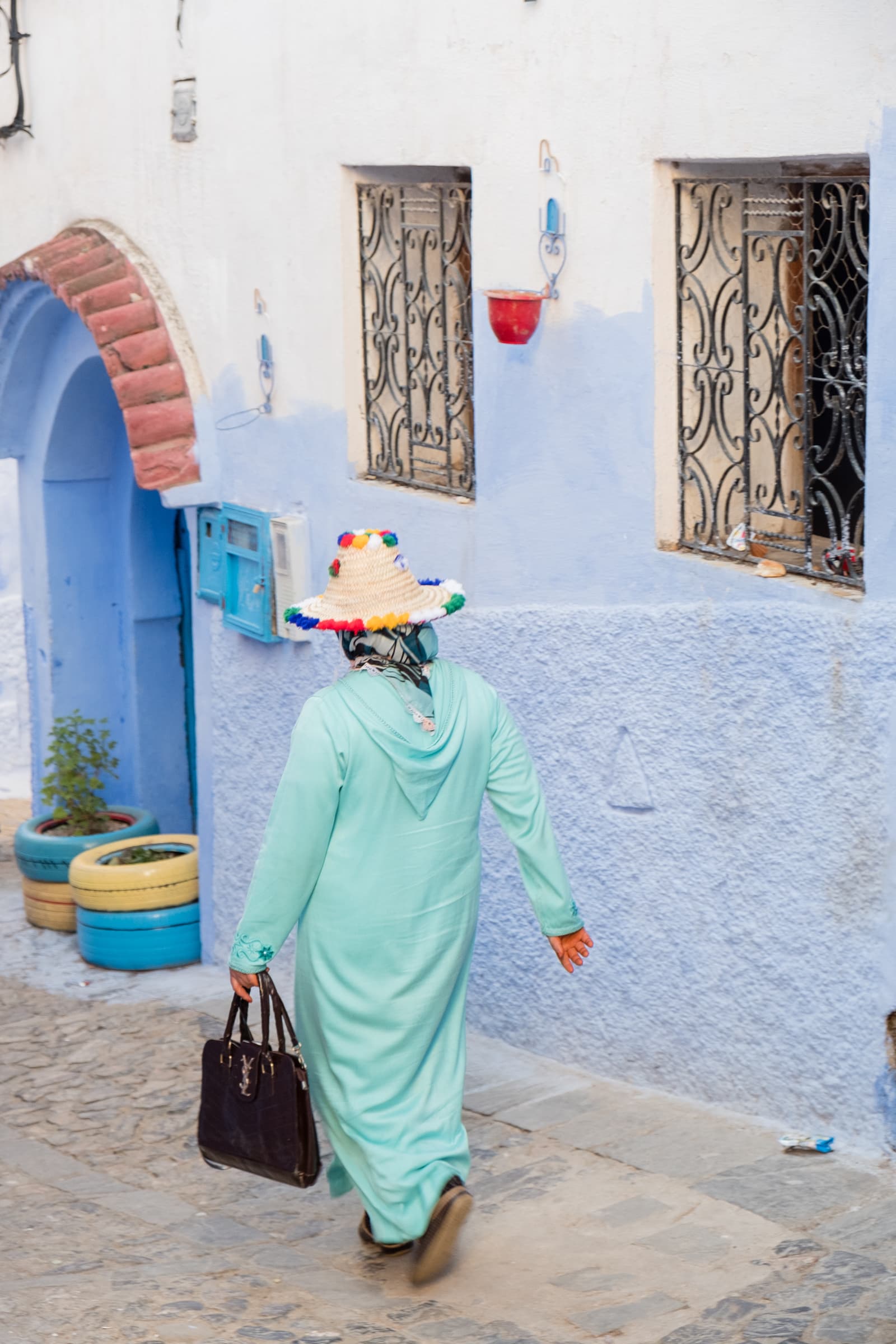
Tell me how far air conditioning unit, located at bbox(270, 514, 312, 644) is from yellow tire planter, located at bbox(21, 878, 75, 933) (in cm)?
191

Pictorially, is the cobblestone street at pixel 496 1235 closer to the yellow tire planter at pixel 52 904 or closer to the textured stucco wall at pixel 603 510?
the textured stucco wall at pixel 603 510

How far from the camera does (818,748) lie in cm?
517

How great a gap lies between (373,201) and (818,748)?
269cm

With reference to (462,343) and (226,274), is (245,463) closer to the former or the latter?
(226,274)

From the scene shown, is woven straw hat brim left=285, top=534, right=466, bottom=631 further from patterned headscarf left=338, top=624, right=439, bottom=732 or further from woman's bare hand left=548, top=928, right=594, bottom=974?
woman's bare hand left=548, top=928, right=594, bottom=974

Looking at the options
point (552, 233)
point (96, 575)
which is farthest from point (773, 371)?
point (96, 575)

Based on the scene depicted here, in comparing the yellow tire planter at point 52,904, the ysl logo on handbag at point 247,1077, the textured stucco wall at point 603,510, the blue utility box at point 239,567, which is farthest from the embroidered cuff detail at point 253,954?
the yellow tire planter at point 52,904

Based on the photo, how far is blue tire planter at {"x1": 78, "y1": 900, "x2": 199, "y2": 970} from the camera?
780 cm

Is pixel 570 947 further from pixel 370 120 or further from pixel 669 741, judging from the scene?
pixel 370 120

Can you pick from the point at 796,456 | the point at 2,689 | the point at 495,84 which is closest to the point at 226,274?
the point at 495,84

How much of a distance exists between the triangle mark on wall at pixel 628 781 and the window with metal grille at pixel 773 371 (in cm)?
63

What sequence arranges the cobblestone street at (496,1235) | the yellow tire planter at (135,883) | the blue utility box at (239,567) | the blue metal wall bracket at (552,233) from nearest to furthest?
1. the cobblestone street at (496,1235)
2. the blue metal wall bracket at (552,233)
3. the blue utility box at (239,567)
4. the yellow tire planter at (135,883)

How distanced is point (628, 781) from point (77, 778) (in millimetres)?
3583

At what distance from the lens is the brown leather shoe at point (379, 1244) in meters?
4.88
